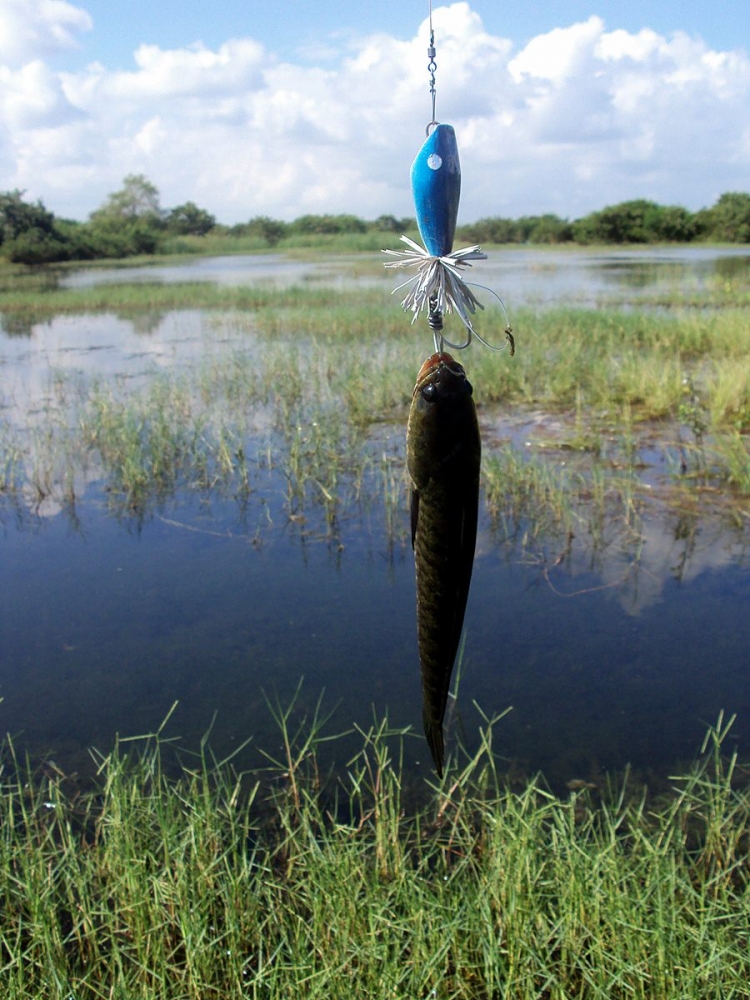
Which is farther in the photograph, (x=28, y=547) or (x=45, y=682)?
(x=28, y=547)

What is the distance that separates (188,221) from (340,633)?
62270mm

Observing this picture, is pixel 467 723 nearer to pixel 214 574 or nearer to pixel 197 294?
pixel 214 574

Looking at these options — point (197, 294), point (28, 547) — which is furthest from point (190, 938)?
point (197, 294)

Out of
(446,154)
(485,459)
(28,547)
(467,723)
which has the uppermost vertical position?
(446,154)

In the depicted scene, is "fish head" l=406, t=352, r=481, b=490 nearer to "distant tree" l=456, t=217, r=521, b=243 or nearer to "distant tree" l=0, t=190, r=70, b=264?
"distant tree" l=0, t=190, r=70, b=264

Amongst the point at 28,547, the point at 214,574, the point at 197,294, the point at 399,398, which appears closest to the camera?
the point at 214,574

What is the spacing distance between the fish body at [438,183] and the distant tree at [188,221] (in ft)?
205

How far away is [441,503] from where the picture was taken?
110cm

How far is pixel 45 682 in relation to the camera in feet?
14.1

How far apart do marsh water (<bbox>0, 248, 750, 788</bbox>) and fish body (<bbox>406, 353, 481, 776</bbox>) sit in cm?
249

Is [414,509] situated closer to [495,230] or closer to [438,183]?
[438,183]

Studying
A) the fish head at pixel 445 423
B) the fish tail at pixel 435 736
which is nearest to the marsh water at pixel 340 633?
the fish tail at pixel 435 736

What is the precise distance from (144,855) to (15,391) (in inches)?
353

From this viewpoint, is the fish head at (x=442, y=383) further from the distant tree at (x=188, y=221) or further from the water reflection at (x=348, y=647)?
the distant tree at (x=188, y=221)
